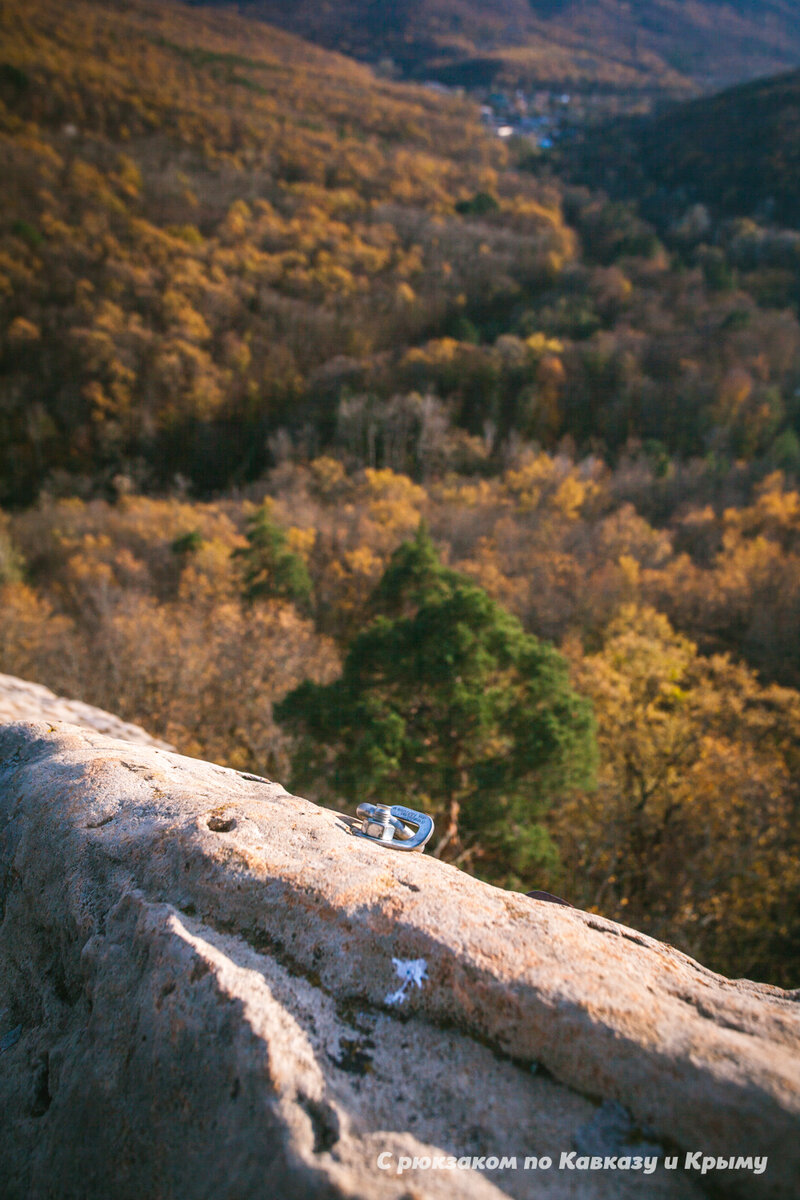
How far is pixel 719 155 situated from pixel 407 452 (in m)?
95.9

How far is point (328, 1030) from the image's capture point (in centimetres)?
266

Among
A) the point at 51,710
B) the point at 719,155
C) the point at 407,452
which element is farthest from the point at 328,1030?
the point at 719,155

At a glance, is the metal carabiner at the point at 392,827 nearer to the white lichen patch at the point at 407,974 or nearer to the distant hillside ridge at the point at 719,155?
the white lichen patch at the point at 407,974

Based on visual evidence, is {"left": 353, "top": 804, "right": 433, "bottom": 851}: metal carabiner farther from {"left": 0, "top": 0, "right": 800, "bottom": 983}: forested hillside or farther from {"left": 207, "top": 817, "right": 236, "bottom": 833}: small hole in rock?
{"left": 0, "top": 0, "right": 800, "bottom": 983}: forested hillside

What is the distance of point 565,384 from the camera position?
200ft

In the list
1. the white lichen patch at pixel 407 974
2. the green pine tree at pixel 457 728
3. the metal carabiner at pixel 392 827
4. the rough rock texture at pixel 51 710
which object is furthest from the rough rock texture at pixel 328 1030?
the green pine tree at pixel 457 728

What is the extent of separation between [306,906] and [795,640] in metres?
24.8

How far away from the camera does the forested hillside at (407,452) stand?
13758 mm

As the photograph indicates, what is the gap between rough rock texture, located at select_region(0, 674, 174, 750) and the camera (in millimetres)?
6562

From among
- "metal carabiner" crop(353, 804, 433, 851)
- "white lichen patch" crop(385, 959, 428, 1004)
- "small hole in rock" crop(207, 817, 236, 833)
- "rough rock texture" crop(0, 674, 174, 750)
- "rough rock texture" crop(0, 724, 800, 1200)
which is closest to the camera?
"rough rock texture" crop(0, 724, 800, 1200)

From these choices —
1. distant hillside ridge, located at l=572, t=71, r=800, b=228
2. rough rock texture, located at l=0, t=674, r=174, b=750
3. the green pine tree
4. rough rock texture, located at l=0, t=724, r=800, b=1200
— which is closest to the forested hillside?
the green pine tree

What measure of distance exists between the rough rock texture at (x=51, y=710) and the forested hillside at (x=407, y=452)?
4.29 meters

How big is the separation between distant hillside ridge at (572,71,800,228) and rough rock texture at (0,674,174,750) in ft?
367

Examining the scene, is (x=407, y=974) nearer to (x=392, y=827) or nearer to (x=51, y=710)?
(x=392, y=827)
